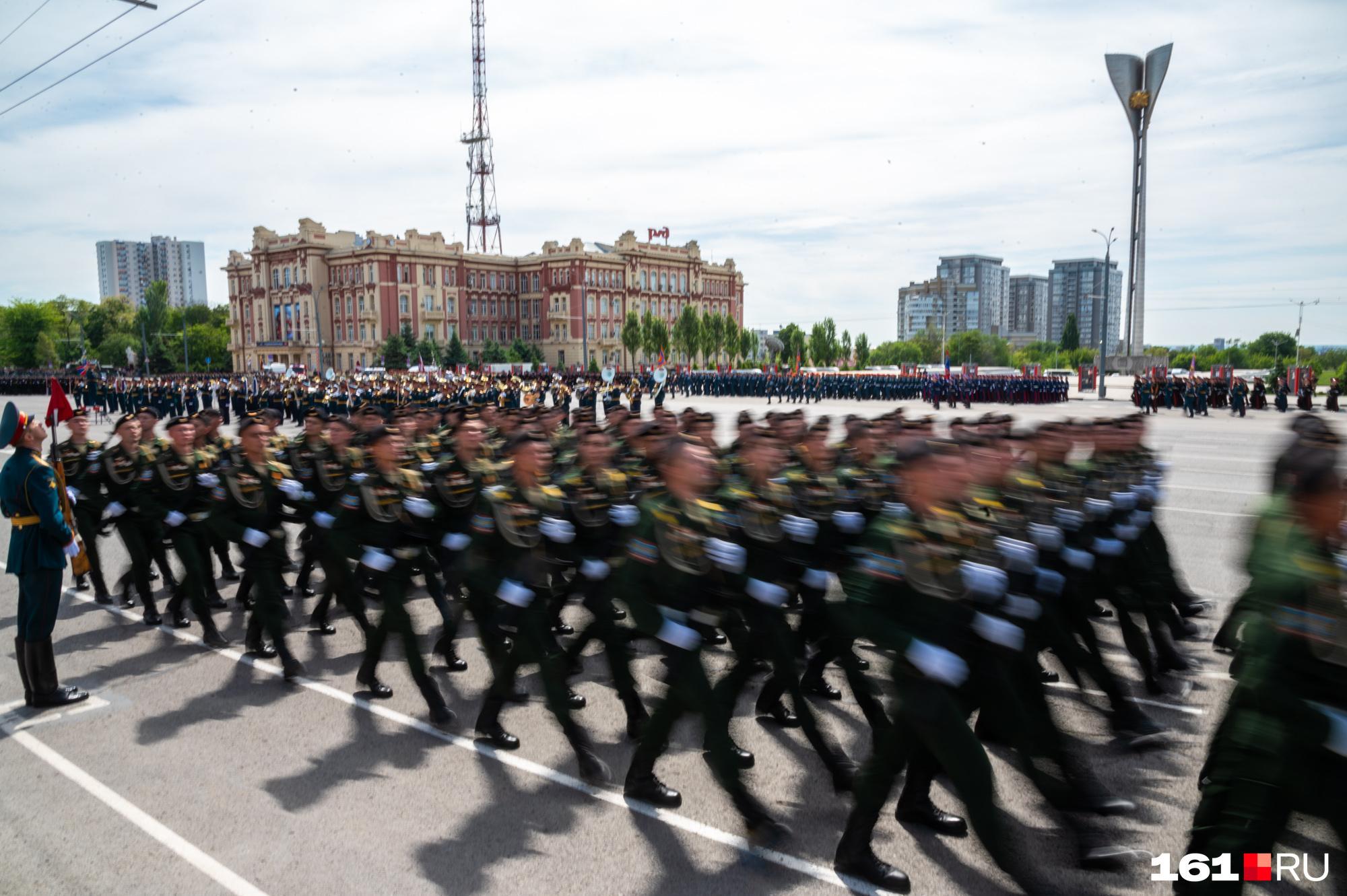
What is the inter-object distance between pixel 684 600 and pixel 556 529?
117 cm

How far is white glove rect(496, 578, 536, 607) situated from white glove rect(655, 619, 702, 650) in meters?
1.02

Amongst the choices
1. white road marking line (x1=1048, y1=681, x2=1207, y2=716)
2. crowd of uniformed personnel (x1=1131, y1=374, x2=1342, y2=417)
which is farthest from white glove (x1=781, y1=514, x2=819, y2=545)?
crowd of uniformed personnel (x1=1131, y1=374, x2=1342, y2=417)

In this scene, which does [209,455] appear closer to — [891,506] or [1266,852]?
[891,506]

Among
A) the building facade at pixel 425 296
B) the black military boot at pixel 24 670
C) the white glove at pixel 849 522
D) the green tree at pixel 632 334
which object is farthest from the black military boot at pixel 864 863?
the green tree at pixel 632 334

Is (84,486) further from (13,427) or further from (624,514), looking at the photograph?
(624,514)

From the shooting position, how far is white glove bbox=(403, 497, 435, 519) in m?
6.00

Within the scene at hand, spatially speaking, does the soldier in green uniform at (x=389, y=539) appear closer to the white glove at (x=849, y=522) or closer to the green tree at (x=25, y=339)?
the white glove at (x=849, y=522)

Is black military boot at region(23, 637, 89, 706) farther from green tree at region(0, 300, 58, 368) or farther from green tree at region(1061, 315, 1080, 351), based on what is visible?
green tree at region(1061, 315, 1080, 351)

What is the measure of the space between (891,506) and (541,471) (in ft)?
7.33

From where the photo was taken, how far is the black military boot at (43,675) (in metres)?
6.29

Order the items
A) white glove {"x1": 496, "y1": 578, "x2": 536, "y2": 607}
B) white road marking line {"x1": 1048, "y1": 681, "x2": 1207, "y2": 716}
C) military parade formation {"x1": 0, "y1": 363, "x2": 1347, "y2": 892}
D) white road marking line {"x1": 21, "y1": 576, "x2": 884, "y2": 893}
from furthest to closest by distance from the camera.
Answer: white road marking line {"x1": 1048, "y1": 681, "x2": 1207, "y2": 716}, white glove {"x1": 496, "y1": 578, "x2": 536, "y2": 607}, white road marking line {"x1": 21, "y1": 576, "x2": 884, "y2": 893}, military parade formation {"x1": 0, "y1": 363, "x2": 1347, "y2": 892}

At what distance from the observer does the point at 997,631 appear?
3623mm

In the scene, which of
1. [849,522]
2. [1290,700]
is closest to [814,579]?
[849,522]

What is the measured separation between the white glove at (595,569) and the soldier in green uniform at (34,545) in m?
3.77
